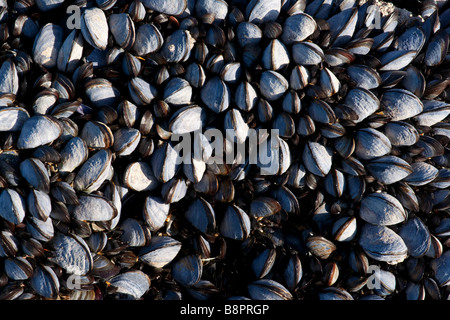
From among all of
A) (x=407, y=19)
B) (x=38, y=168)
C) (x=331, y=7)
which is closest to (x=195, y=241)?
(x=38, y=168)

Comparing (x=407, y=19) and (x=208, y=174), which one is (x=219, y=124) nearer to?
(x=208, y=174)

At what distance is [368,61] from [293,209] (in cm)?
76

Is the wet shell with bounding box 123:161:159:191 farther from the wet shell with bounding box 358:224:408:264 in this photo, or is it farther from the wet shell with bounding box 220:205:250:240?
the wet shell with bounding box 358:224:408:264

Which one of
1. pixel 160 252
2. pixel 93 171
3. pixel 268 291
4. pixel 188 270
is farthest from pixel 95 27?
pixel 268 291

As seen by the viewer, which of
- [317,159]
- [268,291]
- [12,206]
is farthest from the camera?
[317,159]

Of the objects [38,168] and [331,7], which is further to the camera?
[331,7]

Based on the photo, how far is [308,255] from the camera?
1794 mm

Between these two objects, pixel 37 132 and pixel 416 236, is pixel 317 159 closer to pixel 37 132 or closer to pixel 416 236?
pixel 416 236

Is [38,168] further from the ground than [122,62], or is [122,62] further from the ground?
[122,62]

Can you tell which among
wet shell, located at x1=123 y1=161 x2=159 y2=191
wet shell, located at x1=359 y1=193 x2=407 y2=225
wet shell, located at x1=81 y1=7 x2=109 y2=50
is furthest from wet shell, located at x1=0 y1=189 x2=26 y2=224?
wet shell, located at x1=359 y1=193 x2=407 y2=225

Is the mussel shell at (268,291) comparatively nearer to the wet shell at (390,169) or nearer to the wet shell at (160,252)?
the wet shell at (160,252)

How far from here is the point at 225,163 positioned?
1757 mm

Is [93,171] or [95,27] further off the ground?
[95,27]

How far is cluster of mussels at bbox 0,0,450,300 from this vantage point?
165 cm
